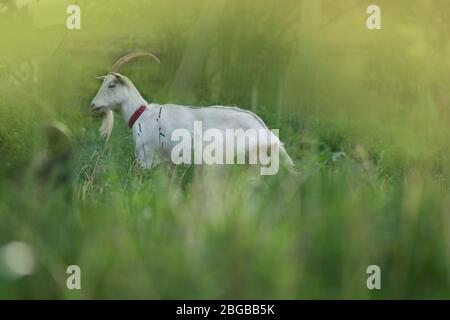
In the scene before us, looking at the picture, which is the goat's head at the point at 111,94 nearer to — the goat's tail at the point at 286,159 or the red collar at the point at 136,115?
the red collar at the point at 136,115

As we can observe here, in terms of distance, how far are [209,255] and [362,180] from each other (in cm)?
43

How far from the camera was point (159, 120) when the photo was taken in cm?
260

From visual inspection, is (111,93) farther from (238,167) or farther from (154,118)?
(238,167)

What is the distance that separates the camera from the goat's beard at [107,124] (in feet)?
8.61

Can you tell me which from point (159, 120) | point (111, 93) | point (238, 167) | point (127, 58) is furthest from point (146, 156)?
point (238, 167)

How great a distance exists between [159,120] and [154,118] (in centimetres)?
8

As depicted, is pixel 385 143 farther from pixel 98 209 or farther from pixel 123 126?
pixel 98 209

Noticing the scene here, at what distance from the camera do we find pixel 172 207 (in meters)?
0.97

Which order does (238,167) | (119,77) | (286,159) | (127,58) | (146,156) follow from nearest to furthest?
(238,167) < (286,159) < (146,156) < (127,58) < (119,77)

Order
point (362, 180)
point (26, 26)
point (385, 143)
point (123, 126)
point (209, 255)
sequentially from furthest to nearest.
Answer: point (123, 126) → point (26, 26) → point (385, 143) → point (362, 180) → point (209, 255)

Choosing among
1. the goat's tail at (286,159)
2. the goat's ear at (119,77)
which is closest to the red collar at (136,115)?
the goat's ear at (119,77)

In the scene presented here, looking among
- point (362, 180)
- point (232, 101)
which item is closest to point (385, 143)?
point (232, 101)

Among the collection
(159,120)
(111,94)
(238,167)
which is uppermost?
(111,94)

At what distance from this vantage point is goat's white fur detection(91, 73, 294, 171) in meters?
2.29
